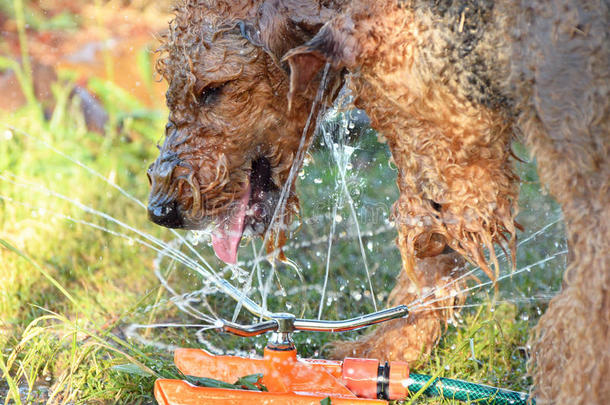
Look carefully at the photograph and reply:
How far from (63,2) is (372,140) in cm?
387

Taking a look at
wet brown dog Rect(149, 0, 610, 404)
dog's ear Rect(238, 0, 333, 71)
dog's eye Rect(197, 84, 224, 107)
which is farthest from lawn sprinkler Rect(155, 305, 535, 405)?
dog's ear Rect(238, 0, 333, 71)

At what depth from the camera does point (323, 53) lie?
174 cm

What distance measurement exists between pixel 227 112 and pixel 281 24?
30 centimetres

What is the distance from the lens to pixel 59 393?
213 cm

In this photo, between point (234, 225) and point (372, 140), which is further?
point (372, 140)

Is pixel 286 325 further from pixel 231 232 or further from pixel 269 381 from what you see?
pixel 231 232

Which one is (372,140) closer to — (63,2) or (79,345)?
(79,345)

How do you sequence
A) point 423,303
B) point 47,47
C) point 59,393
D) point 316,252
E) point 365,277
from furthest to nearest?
point 47,47, point 316,252, point 365,277, point 423,303, point 59,393

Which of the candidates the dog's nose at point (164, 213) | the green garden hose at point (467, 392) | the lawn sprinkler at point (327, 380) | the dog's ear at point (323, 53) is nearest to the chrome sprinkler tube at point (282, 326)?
the lawn sprinkler at point (327, 380)

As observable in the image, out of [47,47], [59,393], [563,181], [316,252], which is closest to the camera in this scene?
[563,181]

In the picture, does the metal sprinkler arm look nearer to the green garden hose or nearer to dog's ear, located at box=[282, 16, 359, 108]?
the green garden hose

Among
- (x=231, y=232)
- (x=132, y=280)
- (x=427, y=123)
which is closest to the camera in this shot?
(x=427, y=123)

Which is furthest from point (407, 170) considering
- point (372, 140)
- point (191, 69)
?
point (372, 140)

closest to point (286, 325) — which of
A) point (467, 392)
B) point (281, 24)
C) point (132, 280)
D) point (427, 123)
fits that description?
point (467, 392)
